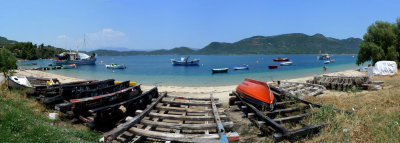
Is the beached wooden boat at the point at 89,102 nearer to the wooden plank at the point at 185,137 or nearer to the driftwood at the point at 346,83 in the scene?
the wooden plank at the point at 185,137

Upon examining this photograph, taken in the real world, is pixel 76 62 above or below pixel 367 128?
above

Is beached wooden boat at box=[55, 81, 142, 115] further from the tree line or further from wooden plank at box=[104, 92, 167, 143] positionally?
the tree line

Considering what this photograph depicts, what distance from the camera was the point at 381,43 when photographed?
97.4ft

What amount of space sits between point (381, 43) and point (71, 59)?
103162 mm

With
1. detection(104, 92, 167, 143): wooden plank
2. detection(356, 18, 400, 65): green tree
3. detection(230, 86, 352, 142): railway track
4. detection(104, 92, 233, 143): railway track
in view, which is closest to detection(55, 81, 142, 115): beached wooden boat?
detection(104, 92, 233, 143): railway track

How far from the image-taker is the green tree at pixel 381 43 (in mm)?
28416

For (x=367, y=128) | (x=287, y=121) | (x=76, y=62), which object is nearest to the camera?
(x=367, y=128)

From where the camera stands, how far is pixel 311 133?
18.9ft

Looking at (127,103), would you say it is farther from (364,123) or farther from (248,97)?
(364,123)

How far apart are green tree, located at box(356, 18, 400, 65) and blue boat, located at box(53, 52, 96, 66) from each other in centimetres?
9817

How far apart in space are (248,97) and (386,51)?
3292 cm

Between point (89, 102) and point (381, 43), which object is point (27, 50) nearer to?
point (89, 102)

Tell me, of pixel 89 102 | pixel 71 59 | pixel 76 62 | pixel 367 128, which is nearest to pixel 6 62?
pixel 89 102

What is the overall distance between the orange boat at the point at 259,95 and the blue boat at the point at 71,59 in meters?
95.9
